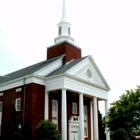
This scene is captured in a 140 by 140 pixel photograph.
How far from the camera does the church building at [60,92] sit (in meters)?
27.8

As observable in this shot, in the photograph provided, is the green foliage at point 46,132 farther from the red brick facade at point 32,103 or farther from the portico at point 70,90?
the portico at point 70,90

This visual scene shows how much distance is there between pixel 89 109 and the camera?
36.6m

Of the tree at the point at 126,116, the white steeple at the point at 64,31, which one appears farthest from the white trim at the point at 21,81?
the white steeple at the point at 64,31

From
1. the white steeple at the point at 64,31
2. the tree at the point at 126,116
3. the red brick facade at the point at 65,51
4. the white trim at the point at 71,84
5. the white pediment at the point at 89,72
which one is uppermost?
the white steeple at the point at 64,31

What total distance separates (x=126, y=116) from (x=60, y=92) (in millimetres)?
10933

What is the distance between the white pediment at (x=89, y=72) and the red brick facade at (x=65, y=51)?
322 centimetres

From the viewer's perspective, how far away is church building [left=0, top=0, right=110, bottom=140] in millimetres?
27781

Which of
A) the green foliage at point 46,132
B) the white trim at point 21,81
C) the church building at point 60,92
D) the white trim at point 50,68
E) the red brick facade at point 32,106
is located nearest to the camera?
the green foliage at point 46,132

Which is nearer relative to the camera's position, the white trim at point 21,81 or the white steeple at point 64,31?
the white trim at point 21,81

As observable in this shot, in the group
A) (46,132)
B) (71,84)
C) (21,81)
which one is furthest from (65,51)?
(46,132)

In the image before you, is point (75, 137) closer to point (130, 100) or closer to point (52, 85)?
point (52, 85)

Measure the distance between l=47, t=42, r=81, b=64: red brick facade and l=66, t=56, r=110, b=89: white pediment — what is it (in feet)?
10.6

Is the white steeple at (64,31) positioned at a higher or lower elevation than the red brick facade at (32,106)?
higher

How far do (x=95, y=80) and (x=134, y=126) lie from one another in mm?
11700
